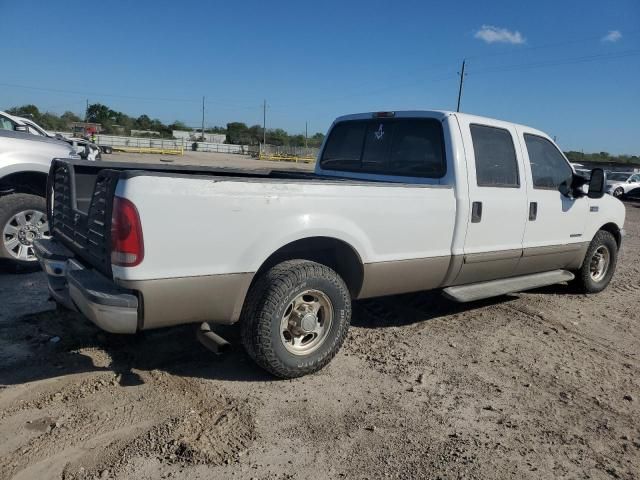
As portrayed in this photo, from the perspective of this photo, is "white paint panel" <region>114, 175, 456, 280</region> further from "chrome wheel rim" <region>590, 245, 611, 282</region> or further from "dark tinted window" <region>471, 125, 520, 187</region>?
"chrome wheel rim" <region>590, 245, 611, 282</region>

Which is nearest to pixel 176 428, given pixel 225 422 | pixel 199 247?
pixel 225 422

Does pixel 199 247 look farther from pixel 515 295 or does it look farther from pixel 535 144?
pixel 515 295

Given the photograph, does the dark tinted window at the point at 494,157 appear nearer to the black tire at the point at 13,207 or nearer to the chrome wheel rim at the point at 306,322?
the chrome wheel rim at the point at 306,322

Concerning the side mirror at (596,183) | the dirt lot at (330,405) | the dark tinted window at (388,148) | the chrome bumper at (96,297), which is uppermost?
the dark tinted window at (388,148)

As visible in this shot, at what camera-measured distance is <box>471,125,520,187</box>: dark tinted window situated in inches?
185

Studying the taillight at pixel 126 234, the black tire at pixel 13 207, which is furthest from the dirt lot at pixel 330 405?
the taillight at pixel 126 234

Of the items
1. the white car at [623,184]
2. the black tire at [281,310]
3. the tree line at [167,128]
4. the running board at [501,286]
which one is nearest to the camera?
the black tire at [281,310]

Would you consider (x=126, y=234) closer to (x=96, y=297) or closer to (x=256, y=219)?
(x=96, y=297)

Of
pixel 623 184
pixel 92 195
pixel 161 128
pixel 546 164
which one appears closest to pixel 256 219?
pixel 92 195

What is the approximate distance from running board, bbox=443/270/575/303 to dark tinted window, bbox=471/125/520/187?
939 mm

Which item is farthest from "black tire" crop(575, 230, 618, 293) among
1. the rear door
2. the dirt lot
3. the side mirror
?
the rear door

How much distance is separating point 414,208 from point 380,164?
3.98 ft

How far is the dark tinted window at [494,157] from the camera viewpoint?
470 cm

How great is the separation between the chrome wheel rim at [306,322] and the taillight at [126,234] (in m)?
1.08
